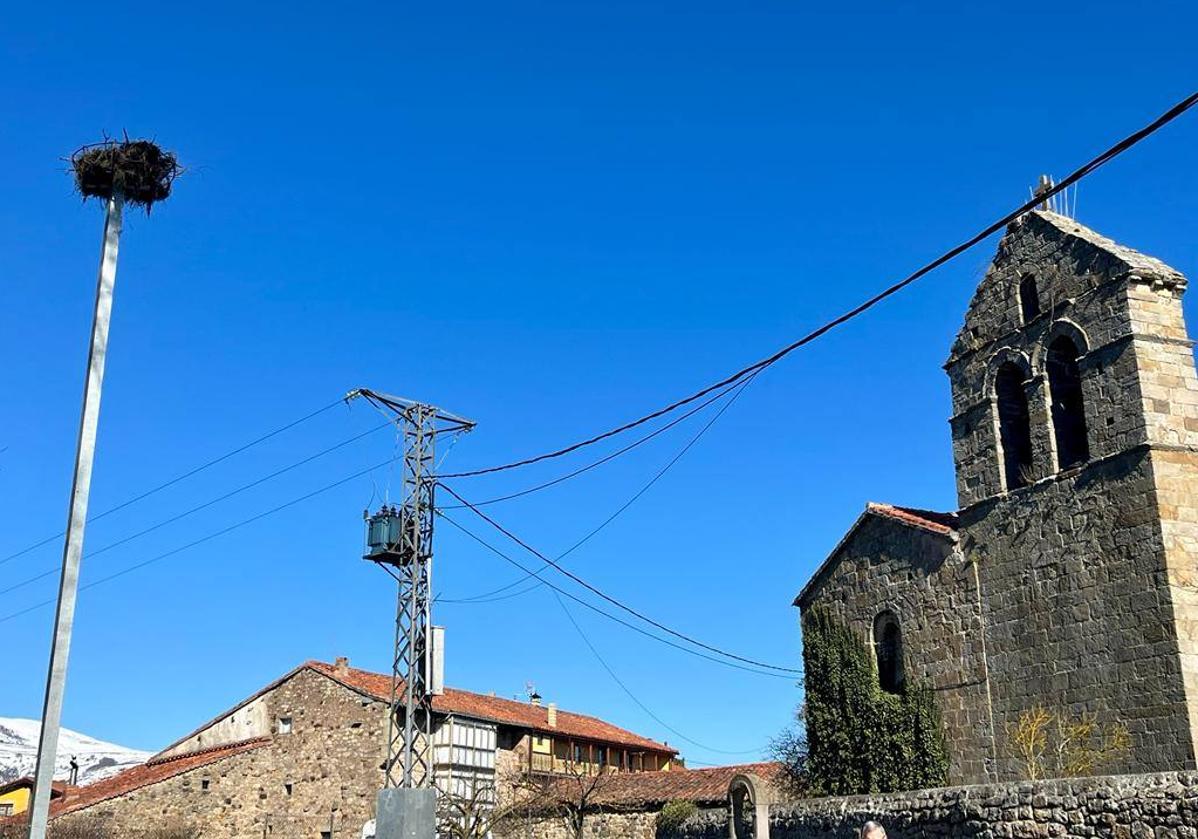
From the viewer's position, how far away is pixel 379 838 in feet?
56.9

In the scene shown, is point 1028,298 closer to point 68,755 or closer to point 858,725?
point 858,725

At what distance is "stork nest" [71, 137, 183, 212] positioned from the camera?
11.2 meters

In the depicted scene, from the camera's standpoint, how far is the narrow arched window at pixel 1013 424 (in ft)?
72.5

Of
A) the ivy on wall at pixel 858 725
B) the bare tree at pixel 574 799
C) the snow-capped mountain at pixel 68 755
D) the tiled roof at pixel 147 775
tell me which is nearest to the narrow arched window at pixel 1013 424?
the ivy on wall at pixel 858 725

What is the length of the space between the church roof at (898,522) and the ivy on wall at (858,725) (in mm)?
676

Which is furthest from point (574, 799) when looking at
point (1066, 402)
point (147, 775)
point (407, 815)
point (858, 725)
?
point (1066, 402)

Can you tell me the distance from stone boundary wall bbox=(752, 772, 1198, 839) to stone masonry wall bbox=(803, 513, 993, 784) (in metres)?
3.65

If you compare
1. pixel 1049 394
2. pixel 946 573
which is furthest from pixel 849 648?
pixel 1049 394

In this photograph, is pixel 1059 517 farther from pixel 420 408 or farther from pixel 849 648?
pixel 420 408

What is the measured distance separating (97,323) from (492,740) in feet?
105

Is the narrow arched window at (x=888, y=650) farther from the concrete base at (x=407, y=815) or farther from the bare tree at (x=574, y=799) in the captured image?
the bare tree at (x=574, y=799)

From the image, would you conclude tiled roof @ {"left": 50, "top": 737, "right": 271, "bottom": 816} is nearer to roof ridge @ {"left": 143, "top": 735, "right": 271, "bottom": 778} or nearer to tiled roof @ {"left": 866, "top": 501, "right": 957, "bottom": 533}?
roof ridge @ {"left": 143, "top": 735, "right": 271, "bottom": 778}

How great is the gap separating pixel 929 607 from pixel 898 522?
1.87 meters

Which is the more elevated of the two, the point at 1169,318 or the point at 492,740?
the point at 1169,318
